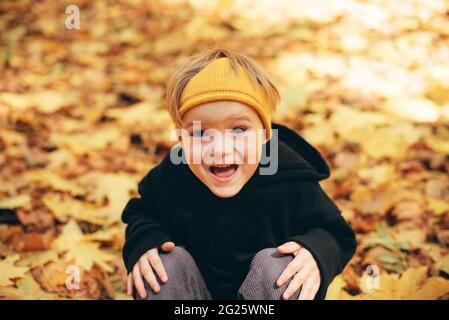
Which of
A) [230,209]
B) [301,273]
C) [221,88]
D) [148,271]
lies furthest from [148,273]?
[221,88]

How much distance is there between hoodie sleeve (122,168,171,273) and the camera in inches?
49.8

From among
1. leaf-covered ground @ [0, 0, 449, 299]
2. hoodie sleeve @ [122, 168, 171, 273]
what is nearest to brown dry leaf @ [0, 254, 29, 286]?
leaf-covered ground @ [0, 0, 449, 299]

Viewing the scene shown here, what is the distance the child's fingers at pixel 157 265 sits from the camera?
1216 mm

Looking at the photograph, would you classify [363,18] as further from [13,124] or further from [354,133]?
[13,124]

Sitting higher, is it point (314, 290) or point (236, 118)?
point (236, 118)

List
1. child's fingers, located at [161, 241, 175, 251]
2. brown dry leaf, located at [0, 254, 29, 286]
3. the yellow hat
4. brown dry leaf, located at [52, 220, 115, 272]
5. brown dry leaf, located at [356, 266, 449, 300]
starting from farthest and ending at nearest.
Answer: brown dry leaf, located at [52, 220, 115, 272] < brown dry leaf, located at [0, 254, 29, 286] < brown dry leaf, located at [356, 266, 449, 300] < child's fingers, located at [161, 241, 175, 251] < the yellow hat

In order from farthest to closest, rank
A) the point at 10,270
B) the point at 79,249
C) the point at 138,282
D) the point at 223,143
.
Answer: the point at 79,249, the point at 10,270, the point at 138,282, the point at 223,143

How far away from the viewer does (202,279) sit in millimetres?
1291

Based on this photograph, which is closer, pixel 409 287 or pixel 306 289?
pixel 306 289

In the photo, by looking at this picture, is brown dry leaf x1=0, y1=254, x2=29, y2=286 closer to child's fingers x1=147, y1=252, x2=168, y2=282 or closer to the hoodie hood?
child's fingers x1=147, y1=252, x2=168, y2=282

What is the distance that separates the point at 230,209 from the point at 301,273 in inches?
8.6

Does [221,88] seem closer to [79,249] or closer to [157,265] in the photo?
[157,265]

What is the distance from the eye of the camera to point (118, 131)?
9.07ft

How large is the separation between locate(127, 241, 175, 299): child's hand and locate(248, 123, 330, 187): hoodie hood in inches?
10.8
